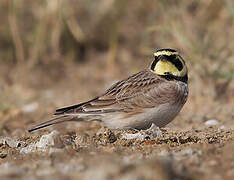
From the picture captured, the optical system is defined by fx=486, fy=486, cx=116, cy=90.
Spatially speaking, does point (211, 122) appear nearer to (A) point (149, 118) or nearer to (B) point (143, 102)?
(B) point (143, 102)

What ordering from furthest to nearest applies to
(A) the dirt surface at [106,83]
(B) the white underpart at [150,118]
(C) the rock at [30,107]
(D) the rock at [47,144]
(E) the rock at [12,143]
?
(C) the rock at [30,107] < (B) the white underpart at [150,118] < (E) the rock at [12,143] < (D) the rock at [47,144] < (A) the dirt surface at [106,83]

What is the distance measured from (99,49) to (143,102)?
5.36 meters

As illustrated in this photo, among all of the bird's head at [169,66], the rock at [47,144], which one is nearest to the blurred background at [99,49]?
the bird's head at [169,66]

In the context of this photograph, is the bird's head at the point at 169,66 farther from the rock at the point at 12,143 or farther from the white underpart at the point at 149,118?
the rock at the point at 12,143

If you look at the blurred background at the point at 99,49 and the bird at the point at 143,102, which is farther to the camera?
the blurred background at the point at 99,49

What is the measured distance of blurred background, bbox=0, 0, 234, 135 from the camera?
6766 mm

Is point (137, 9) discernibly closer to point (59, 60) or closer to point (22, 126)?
point (59, 60)

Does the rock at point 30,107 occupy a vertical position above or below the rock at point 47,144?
above

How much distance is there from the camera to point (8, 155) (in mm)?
4039

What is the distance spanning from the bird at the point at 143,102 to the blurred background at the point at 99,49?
1.18m

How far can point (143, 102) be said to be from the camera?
15.8ft

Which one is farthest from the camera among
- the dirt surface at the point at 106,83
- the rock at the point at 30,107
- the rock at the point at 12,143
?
the rock at the point at 30,107

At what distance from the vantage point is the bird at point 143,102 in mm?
4672

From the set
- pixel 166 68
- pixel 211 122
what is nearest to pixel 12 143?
pixel 166 68
